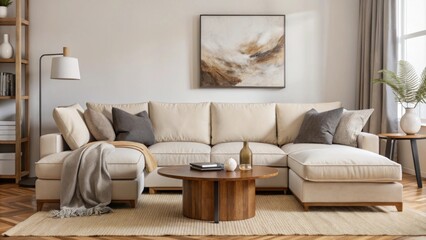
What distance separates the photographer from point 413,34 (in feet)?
19.9

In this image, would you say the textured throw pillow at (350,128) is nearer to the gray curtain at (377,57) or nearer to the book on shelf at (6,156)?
the gray curtain at (377,57)

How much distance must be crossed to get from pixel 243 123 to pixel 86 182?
2.02 m

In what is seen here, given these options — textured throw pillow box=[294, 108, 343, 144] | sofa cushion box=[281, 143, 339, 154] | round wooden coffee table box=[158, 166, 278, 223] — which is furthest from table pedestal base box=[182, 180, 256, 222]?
textured throw pillow box=[294, 108, 343, 144]

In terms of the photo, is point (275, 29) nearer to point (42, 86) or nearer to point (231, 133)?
point (231, 133)

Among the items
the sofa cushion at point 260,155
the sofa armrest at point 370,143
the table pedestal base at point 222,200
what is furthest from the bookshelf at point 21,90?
the sofa armrest at point 370,143

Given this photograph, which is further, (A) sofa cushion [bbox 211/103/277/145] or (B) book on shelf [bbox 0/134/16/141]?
(B) book on shelf [bbox 0/134/16/141]

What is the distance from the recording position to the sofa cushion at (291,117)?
574cm

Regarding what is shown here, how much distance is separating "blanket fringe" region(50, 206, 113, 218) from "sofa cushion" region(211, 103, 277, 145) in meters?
1.82

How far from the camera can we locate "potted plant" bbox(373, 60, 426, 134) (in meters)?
5.44

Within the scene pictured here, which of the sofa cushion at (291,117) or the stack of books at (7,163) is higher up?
the sofa cushion at (291,117)

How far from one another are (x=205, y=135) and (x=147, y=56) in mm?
1268

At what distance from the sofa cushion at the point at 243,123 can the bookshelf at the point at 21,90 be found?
6.78 ft

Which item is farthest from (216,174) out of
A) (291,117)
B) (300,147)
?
(291,117)

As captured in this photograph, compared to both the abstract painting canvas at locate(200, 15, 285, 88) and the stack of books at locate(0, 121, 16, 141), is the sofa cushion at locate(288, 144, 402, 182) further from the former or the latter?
the stack of books at locate(0, 121, 16, 141)
